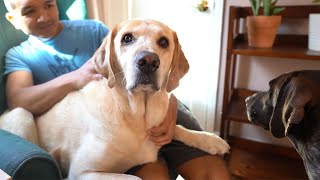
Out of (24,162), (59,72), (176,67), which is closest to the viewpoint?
(24,162)

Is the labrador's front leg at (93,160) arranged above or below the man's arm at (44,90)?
below

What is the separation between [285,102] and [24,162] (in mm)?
805

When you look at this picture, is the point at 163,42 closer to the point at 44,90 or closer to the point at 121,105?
the point at 121,105

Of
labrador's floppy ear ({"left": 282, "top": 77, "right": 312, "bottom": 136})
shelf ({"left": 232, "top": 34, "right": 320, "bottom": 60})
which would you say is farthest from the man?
shelf ({"left": 232, "top": 34, "right": 320, "bottom": 60})

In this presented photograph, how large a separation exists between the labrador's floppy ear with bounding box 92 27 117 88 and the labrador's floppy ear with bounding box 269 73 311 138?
56 centimetres

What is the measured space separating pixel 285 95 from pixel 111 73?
23.2 inches

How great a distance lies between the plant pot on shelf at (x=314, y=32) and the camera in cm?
153

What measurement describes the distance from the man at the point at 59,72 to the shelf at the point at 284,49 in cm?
51

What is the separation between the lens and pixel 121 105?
106cm

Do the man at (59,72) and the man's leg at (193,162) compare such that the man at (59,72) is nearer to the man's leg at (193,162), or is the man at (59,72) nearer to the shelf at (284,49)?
the man's leg at (193,162)

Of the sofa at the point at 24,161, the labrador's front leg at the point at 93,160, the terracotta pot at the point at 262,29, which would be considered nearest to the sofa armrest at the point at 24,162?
the sofa at the point at 24,161

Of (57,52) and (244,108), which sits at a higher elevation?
(57,52)

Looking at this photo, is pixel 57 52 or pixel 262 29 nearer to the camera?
pixel 57 52

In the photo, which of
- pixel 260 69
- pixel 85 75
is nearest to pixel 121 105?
pixel 85 75
